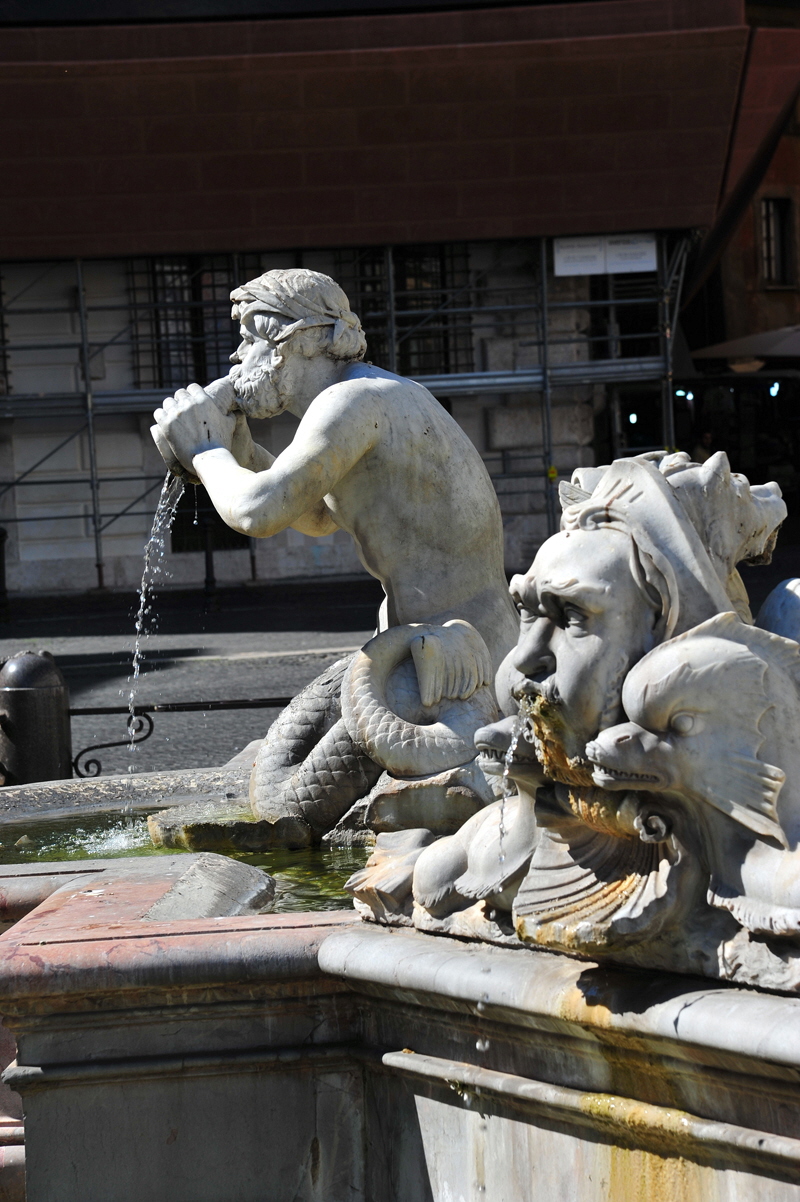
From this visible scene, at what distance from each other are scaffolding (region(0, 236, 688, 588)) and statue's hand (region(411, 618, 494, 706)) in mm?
15941

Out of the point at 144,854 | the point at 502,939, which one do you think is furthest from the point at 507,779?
the point at 144,854

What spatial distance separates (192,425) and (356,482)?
39cm

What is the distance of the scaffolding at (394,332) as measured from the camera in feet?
63.5

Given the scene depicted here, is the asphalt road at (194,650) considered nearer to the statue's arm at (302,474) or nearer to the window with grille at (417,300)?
the window with grille at (417,300)

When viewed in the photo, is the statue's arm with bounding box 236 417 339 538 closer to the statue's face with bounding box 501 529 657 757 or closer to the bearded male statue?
the bearded male statue

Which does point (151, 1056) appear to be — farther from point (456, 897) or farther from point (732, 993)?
point (732, 993)

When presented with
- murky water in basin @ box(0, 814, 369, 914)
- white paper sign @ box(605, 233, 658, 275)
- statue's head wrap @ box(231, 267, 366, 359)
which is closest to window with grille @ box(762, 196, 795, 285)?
white paper sign @ box(605, 233, 658, 275)

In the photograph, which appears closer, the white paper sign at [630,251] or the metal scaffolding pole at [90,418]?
the metal scaffolding pole at [90,418]

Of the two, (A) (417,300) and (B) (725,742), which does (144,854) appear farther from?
(A) (417,300)

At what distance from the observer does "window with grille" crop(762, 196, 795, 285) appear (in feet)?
97.7

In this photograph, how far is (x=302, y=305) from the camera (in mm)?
3424

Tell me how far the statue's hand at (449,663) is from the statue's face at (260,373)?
64 centimetres

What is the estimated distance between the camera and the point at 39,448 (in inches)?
786

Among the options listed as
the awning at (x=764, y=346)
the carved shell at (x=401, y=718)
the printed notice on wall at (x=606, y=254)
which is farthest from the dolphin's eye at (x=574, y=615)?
the awning at (x=764, y=346)
